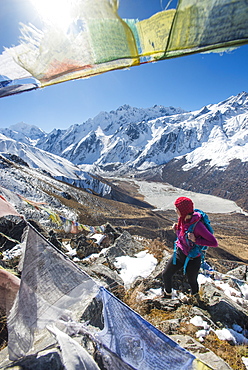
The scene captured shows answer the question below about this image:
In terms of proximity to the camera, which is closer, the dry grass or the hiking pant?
the dry grass

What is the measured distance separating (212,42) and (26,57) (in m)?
1.64

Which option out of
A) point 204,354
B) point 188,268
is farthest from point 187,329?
point 188,268

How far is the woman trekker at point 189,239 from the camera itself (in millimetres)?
3244

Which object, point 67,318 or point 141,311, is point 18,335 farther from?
point 141,311

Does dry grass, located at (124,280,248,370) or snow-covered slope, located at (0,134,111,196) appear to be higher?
snow-covered slope, located at (0,134,111,196)

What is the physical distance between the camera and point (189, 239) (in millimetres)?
3434

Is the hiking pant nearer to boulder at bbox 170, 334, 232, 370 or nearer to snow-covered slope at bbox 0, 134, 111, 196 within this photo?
boulder at bbox 170, 334, 232, 370

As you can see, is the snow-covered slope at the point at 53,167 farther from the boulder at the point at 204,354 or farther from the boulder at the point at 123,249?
the boulder at the point at 204,354

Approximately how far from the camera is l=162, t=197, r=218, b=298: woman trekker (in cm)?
324

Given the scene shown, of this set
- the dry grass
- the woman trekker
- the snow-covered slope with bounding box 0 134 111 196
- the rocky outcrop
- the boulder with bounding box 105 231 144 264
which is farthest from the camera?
the snow-covered slope with bounding box 0 134 111 196

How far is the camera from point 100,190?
202 ft

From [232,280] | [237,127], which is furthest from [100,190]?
[237,127]

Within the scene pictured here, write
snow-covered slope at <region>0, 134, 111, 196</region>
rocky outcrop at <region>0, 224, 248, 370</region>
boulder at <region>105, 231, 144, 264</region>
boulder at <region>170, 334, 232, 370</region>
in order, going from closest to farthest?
rocky outcrop at <region>0, 224, 248, 370</region>
boulder at <region>170, 334, 232, 370</region>
boulder at <region>105, 231, 144, 264</region>
snow-covered slope at <region>0, 134, 111, 196</region>

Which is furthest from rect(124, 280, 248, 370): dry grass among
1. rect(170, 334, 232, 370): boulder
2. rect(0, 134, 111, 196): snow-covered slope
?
rect(0, 134, 111, 196): snow-covered slope
